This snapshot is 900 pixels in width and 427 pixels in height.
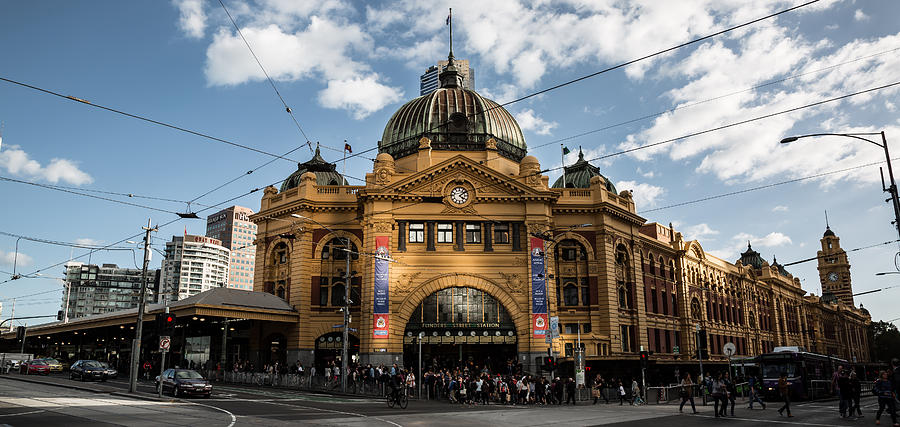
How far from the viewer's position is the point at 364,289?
47.9 meters

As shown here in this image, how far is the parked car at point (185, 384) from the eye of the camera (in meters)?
30.0

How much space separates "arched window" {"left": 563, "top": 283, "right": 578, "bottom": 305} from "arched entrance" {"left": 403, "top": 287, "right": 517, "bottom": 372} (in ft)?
21.1

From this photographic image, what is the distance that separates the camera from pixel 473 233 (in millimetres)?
48500

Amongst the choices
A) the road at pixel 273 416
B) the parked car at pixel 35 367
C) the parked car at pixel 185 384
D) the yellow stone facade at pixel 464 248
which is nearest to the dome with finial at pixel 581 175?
the yellow stone facade at pixel 464 248

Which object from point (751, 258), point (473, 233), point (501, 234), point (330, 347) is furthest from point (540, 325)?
point (751, 258)

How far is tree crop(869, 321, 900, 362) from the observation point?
151 metres

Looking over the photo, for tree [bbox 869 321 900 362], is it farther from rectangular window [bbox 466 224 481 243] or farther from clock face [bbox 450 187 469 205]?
clock face [bbox 450 187 469 205]

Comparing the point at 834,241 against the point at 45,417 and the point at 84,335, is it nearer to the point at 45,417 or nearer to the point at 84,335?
the point at 84,335

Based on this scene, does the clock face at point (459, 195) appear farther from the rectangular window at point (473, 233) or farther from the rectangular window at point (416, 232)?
the rectangular window at point (416, 232)

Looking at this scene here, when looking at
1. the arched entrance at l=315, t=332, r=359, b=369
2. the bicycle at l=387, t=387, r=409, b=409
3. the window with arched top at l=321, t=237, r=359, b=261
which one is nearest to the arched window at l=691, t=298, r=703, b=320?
the arched entrance at l=315, t=332, r=359, b=369

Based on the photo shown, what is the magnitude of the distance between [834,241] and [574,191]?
422 ft

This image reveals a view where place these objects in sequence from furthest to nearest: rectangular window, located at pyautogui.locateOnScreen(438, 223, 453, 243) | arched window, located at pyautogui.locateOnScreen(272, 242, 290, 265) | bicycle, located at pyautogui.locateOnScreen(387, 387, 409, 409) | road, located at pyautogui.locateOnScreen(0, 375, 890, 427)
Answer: arched window, located at pyautogui.locateOnScreen(272, 242, 290, 265) → rectangular window, located at pyautogui.locateOnScreen(438, 223, 453, 243) → bicycle, located at pyautogui.locateOnScreen(387, 387, 409, 409) → road, located at pyautogui.locateOnScreen(0, 375, 890, 427)

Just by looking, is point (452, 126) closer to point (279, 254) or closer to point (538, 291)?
point (538, 291)

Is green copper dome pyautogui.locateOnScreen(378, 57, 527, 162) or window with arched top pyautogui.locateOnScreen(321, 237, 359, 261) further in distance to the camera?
green copper dome pyautogui.locateOnScreen(378, 57, 527, 162)
